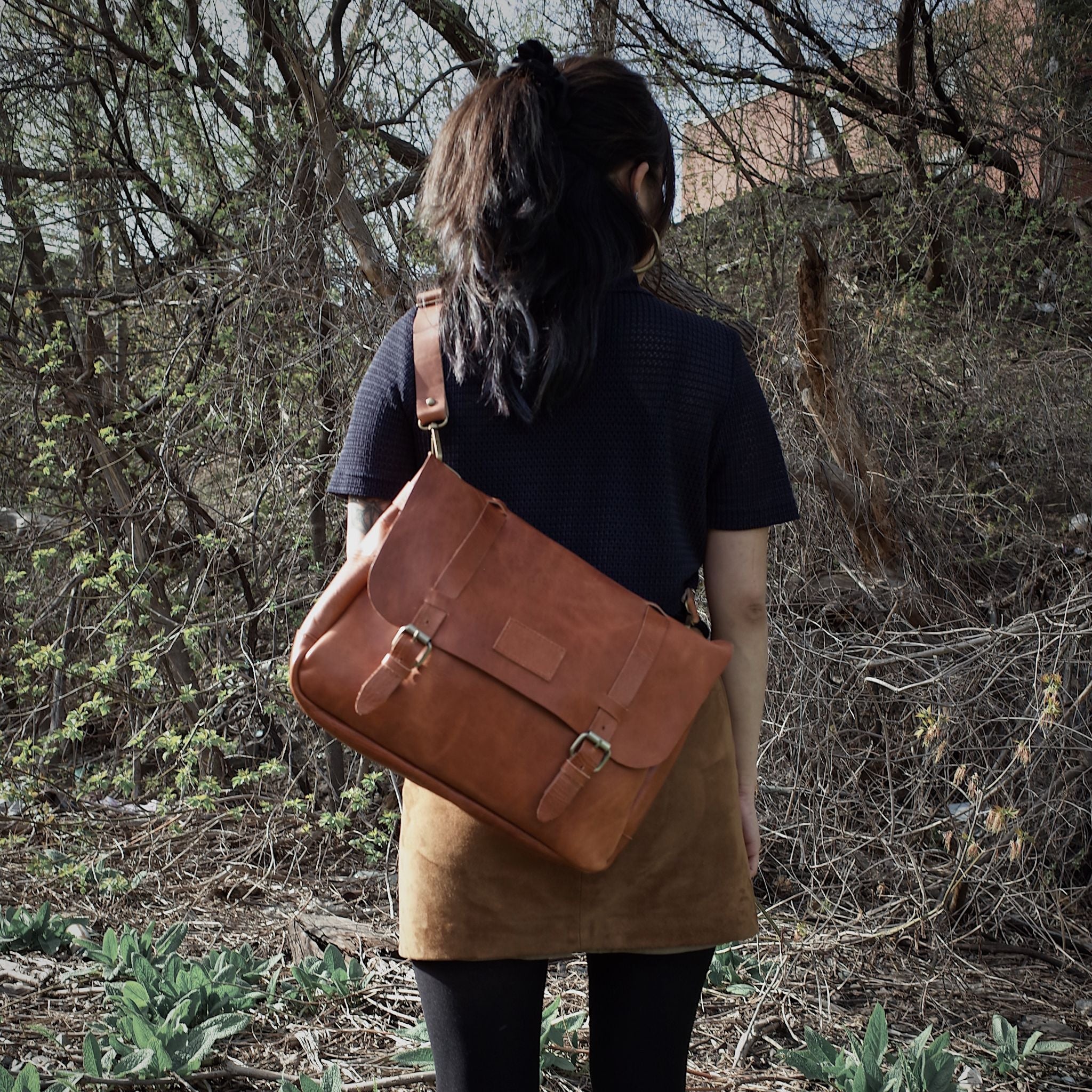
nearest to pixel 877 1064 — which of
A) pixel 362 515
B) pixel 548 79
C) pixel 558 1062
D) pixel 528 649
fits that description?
pixel 558 1062

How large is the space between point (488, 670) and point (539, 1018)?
17.2 inches

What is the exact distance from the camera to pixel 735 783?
130 cm

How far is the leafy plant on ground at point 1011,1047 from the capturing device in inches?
94.4

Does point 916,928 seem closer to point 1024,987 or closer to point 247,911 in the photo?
point 1024,987

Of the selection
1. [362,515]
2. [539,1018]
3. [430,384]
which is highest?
[430,384]

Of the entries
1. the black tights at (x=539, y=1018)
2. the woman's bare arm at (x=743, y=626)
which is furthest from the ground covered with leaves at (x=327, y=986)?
the woman's bare arm at (x=743, y=626)

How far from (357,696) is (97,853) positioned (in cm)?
313

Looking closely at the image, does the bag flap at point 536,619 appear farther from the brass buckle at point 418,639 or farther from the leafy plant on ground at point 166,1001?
the leafy plant on ground at point 166,1001

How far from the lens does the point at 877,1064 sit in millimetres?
2152

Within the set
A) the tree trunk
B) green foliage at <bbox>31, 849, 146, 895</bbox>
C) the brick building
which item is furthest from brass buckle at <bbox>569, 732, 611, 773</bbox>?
→ the brick building

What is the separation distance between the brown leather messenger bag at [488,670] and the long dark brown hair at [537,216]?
0.08m

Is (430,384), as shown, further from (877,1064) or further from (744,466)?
(877,1064)

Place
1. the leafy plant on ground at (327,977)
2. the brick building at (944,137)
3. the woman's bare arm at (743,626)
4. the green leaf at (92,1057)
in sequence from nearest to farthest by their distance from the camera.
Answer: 1. the woman's bare arm at (743,626)
2. the green leaf at (92,1057)
3. the leafy plant on ground at (327,977)
4. the brick building at (944,137)

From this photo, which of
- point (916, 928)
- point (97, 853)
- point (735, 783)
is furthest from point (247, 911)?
point (735, 783)
